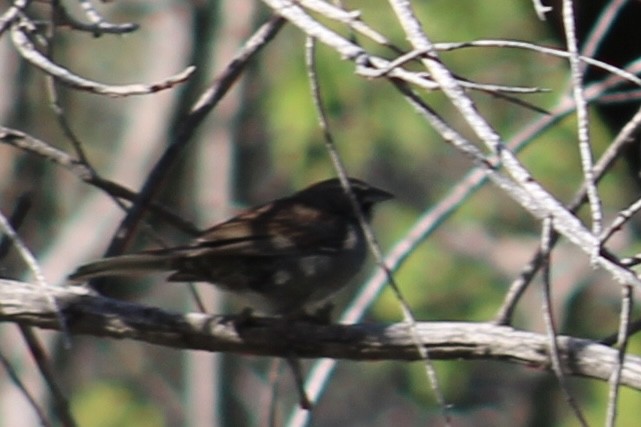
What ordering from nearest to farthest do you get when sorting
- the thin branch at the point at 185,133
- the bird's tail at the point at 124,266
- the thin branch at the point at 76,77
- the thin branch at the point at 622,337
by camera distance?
the thin branch at the point at 622,337 → the thin branch at the point at 76,77 → the bird's tail at the point at 124,266 → the thin branch at the point at 185,133

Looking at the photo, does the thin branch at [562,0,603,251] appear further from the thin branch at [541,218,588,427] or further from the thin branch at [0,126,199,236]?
the thin branch at [0,126,199,236]

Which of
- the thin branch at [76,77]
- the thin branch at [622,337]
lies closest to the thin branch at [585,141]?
the thin branch at [622,337]

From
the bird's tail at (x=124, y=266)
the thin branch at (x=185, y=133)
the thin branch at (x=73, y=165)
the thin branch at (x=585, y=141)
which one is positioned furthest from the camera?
the thin branch at (x=185, y=133)

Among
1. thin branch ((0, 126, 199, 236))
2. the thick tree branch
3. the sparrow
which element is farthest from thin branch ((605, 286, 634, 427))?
the sparrow

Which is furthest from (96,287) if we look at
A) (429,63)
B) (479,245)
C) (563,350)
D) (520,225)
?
(520,225)

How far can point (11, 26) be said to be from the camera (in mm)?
2965

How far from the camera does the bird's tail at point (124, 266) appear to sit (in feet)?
11.9

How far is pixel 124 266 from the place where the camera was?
386 centimetres

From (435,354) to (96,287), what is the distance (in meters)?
0.96

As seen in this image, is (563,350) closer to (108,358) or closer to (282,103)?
(282,103)

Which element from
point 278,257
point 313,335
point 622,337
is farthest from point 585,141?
point 278,257

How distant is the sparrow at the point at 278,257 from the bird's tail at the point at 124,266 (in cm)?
10

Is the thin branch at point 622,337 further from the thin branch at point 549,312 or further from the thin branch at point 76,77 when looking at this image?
the thin branch at point 76,77

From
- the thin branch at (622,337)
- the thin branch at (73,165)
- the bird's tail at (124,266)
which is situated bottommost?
the thin branch at (622,337)
